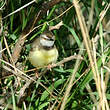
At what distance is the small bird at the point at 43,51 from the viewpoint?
2.17m

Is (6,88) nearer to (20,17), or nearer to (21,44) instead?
(21,44)

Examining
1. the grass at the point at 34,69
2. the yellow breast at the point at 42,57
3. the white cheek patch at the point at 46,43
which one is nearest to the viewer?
the grass at the point at 34,69

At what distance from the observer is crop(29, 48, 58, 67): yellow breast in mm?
2162

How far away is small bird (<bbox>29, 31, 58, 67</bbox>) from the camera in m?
2.17

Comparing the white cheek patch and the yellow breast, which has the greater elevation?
the white cheek patch

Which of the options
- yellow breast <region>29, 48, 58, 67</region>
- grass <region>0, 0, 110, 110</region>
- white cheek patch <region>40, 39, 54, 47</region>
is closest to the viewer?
grass <region>0, 0, 110, 110</region>

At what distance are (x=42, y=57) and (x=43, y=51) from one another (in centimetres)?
7

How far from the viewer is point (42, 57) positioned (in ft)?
7.22

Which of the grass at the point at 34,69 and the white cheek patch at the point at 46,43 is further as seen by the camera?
the white cheek patch at the point at 46,43

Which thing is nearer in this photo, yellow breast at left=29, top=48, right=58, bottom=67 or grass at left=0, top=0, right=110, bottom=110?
grass at left=0, top=0, right=110, bottom=110

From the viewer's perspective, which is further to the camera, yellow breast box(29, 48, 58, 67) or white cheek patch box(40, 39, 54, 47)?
white cheek patch box(40, 39, 54, 47)

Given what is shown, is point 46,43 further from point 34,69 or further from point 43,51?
point 34,69

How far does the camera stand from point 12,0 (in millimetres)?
2125

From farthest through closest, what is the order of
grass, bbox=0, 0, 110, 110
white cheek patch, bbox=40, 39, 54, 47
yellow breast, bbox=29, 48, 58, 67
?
1. white cheek patch, bbox=40, 39, 54, 47
2. yellow breast, bbox=29, 48, 58, 67
3. grass, bbox=0, 0, 110, 110
